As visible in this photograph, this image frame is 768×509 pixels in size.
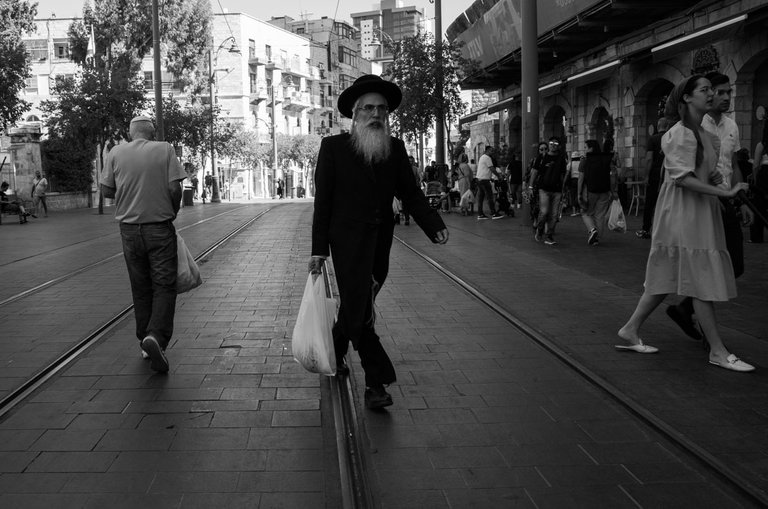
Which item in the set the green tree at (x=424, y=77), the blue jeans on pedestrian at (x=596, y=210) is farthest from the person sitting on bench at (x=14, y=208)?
the blue jeans on pedestrian at (x=596, y=210)

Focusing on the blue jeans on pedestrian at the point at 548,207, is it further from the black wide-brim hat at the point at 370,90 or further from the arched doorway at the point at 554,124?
the arched doorway at the point at 554,124

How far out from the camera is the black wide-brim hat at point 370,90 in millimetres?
4527

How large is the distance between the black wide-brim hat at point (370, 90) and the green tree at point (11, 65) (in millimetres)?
29841

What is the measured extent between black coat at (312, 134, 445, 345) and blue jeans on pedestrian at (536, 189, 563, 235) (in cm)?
961

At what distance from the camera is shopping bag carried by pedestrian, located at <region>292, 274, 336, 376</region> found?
182 inches

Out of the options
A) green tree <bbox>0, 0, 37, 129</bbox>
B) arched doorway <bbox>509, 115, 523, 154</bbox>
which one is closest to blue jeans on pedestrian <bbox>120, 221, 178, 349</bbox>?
arched doorway <bbox>509, 115, 523, 154</bbox>

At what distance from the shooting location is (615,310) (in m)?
7.72

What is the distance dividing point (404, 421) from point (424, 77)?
2299 cm

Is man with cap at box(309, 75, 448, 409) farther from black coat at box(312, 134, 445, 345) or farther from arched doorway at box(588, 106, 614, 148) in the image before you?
arched doorway at box(588, 106, 614, 148)

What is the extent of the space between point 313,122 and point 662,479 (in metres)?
91.6

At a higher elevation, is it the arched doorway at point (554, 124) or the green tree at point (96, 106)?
the green tree at point (96, 106)

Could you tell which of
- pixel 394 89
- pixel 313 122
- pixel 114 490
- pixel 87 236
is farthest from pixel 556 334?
pixel 313 122

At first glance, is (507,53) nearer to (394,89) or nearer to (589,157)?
(589,157)

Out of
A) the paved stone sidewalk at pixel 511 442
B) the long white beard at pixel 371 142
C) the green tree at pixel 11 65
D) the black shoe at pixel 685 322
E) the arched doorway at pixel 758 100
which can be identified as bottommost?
the paved stone sidewalk at pixel 511 442
